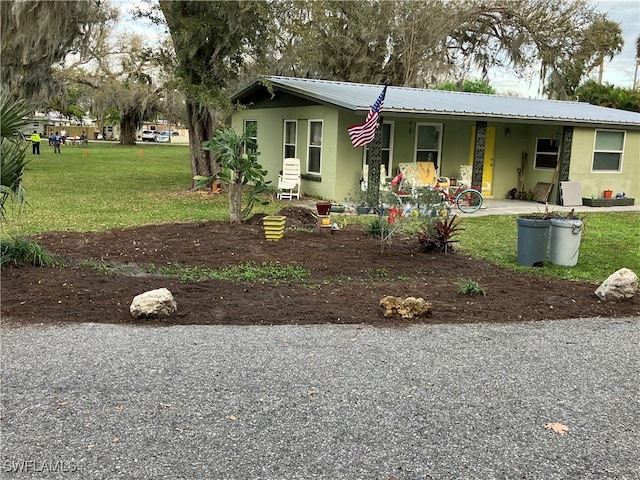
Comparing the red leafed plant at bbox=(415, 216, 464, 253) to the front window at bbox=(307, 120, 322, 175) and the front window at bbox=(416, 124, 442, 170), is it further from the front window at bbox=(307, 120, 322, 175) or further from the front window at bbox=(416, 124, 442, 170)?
the front window at bbox=(416, 124, 442, 170)

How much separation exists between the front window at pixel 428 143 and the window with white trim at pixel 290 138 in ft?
10.6

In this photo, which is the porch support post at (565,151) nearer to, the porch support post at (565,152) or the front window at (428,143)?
the porch support post at (565,152)

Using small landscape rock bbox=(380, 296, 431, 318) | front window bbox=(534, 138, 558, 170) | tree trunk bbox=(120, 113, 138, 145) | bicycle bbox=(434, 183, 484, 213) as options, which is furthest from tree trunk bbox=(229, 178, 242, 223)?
tree trunk bbox=(120, 113, 138, 145)

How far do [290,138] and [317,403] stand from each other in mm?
12820

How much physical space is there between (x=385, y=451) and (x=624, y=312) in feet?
12.4

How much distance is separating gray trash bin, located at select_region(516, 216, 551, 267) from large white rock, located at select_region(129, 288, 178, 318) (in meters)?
4.73

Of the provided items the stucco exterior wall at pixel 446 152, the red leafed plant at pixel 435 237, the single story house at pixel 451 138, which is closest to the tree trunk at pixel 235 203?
the red leafed plant at pixel 435 237

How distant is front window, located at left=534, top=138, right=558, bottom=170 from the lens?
1596 cm

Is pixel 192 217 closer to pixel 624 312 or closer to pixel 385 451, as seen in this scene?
pixel 624 312

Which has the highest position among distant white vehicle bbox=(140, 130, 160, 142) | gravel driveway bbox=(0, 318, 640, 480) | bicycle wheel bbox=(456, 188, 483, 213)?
distant white vehicle bbox=(140, 130, 160, 142)

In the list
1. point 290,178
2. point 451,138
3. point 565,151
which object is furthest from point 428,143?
point 290,178

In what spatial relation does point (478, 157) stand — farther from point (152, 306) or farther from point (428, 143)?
point (152, 306)

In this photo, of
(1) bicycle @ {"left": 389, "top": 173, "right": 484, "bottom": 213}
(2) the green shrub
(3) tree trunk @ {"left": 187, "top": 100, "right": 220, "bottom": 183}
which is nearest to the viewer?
(2) the green shrub

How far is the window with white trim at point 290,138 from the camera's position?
50.3 feet
